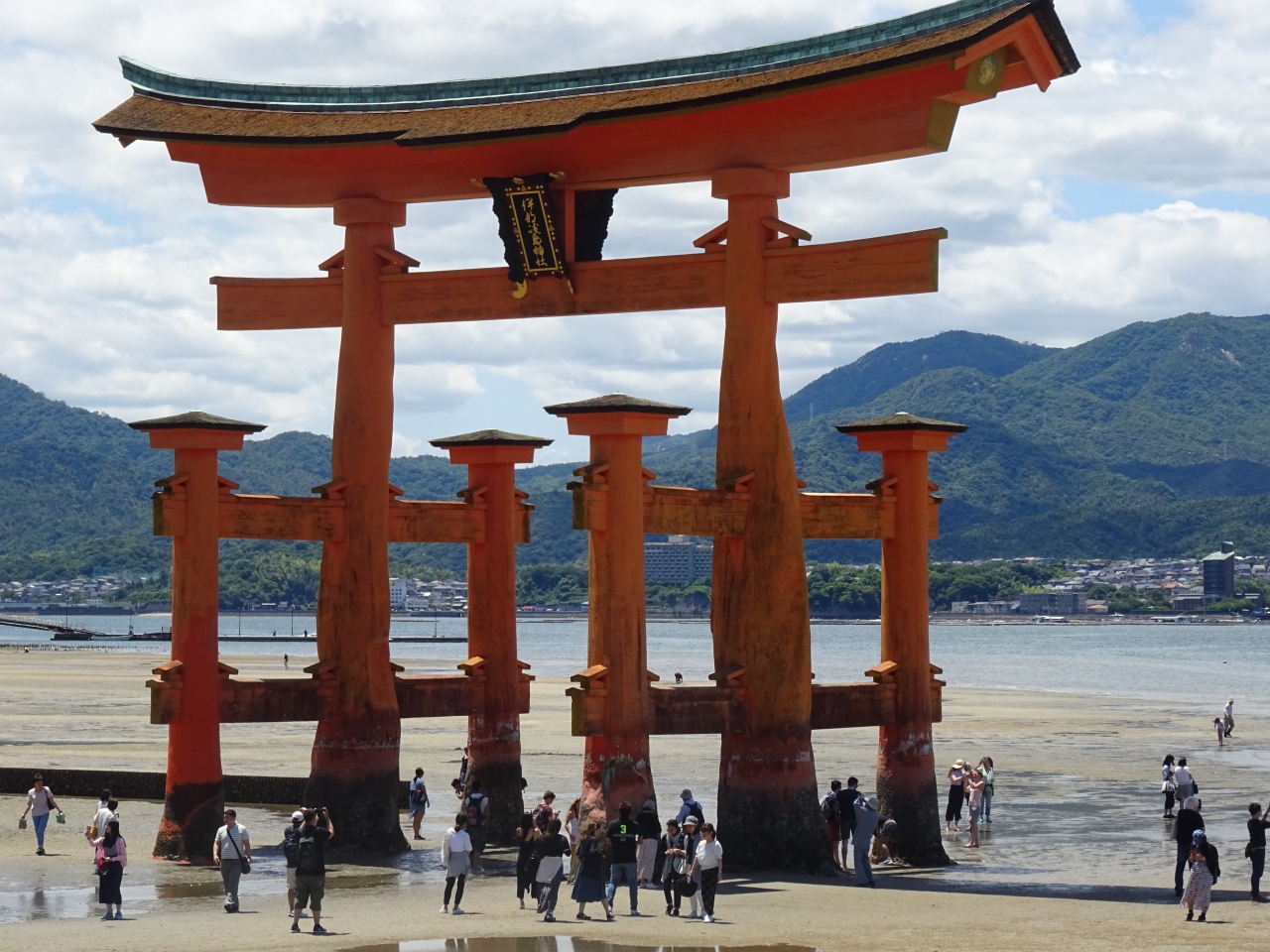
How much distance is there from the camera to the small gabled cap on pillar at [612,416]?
2386 centimetres

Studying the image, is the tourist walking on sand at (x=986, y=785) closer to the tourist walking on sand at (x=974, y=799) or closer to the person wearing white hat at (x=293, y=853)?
the tourist walking on sand at (x=974, y=799)

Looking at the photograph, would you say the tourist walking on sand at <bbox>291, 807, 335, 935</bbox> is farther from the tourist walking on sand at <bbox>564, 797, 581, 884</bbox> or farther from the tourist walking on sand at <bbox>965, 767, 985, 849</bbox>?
the tourist walking on sand at <bbox>965, 767, 985, 849</bbox>

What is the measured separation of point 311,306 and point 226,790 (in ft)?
31.2

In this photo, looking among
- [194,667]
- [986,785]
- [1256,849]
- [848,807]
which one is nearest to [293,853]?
[194,667]

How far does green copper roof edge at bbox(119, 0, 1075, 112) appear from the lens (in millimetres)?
24484

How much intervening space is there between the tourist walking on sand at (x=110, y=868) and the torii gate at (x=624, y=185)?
6649 millimetres

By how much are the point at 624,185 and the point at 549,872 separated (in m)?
10.5

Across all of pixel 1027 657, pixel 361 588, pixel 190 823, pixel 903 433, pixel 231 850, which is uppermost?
pixel 1027 657

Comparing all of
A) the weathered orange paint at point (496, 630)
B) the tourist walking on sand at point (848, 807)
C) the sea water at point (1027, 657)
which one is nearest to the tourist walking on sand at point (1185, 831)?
the tourist walking on sand at point (848, 807)

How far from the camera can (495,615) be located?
29609mm

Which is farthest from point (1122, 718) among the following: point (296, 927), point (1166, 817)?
point (296, 927)

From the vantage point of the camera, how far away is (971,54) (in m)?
22.9

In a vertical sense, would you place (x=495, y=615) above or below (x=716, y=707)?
above

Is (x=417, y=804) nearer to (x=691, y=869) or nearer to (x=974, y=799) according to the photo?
(x=974, y=799)
